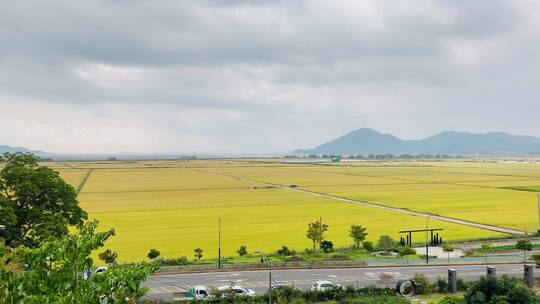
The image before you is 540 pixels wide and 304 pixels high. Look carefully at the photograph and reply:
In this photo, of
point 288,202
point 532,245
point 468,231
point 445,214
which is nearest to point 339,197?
point 288,202

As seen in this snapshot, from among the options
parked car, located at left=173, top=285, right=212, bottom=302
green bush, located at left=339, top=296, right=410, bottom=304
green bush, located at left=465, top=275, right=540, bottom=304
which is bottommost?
parked car, located at left=173, top=285, right=212, bottom=302

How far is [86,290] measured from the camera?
40.5 ft

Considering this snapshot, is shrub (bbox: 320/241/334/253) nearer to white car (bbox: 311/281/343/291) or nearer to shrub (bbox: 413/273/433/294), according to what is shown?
shrub (bbox: 413/273/433/294)

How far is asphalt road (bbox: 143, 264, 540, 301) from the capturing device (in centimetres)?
4688

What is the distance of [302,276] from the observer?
5056cm

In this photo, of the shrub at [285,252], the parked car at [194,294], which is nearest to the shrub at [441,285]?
the shrub at [285,252]

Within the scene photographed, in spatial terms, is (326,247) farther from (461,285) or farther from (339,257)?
(461,285)

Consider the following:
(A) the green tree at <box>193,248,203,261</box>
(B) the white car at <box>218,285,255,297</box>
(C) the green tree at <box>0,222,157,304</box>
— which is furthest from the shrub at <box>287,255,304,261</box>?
(C) the green tree at <box>0,222,157,304</box>

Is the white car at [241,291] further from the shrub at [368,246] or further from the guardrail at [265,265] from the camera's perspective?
the shrub at [368,246]

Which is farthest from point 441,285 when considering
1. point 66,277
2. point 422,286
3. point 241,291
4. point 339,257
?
point 66,277

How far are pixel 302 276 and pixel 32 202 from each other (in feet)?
88.1

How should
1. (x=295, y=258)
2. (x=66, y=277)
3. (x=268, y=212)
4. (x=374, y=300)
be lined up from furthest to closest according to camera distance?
(x=268, y=212), (x=295, y=258), (x=374, y=300), (x=66, y=277)

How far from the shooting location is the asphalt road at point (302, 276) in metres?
46.9

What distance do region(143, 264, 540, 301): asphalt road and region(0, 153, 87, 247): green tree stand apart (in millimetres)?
10226
